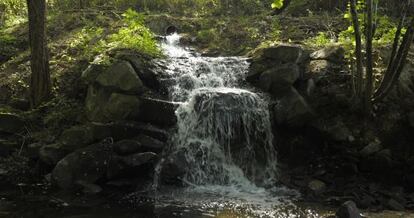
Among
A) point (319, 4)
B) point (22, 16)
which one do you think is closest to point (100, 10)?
point (22, 16)

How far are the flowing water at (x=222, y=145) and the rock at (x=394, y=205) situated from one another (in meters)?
2.02

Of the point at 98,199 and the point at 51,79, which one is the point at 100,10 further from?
the point at 98,199

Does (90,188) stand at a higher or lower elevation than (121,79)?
lower

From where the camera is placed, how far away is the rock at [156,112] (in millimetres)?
10852

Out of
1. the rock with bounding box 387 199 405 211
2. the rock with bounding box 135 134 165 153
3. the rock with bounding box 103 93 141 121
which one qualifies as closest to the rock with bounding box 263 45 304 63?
the rock with bounding box 103 93 141 121

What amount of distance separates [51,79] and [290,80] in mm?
6815

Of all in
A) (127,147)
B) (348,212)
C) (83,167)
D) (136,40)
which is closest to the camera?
(348,212)

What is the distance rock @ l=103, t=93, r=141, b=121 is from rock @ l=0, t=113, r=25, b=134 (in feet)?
7.91

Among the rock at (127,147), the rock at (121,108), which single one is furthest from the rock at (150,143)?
the rock at (121,108)

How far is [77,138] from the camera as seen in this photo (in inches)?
411

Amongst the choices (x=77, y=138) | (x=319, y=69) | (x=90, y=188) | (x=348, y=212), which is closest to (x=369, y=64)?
Answer: (x=319, y=69)

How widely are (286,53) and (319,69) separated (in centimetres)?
109

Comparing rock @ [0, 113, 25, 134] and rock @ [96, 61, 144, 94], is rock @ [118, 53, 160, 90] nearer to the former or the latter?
rock @ [96, 61, 144, 94]

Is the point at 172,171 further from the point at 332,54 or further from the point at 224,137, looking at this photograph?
the point at 332,54
